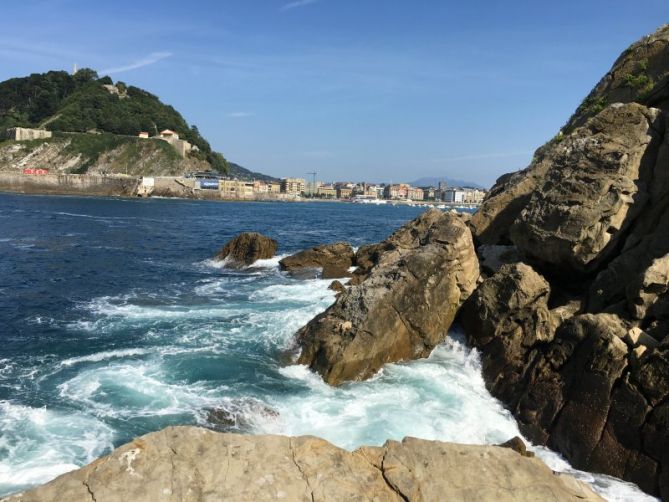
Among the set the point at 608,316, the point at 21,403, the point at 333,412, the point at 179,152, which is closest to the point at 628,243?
the point at 608,316

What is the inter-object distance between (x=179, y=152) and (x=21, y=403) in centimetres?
17478

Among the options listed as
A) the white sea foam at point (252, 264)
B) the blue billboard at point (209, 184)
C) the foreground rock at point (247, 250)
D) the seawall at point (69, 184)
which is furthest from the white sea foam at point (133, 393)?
the blue billboard at point (209, 184)

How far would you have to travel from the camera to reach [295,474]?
21.7 ft

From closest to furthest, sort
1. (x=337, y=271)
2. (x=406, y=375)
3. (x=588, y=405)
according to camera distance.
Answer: (x=588, y=405) < (x=406, y=375) < (x=337, y=271)

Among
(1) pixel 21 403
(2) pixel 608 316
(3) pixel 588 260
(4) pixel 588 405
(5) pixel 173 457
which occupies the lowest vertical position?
(1) pixel 21 403

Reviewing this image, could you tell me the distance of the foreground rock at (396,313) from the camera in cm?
1560

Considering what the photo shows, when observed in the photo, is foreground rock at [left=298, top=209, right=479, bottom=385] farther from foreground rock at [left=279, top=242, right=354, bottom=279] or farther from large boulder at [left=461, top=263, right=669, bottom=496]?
foreground rock at [left=279, top=242, right=354, bottom=279]

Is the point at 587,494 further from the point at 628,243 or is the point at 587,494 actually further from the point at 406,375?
the point at 628,243

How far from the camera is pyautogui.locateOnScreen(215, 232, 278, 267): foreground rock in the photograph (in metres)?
36.4

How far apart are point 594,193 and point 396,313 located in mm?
7777

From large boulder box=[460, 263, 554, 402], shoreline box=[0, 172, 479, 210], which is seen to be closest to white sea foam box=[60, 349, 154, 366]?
large boulder box=[460, 263, 554, 402]

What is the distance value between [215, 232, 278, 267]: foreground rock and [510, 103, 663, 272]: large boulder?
21.9 meters

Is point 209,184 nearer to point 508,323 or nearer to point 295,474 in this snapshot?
point 508,323

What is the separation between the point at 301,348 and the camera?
55.9 ft
